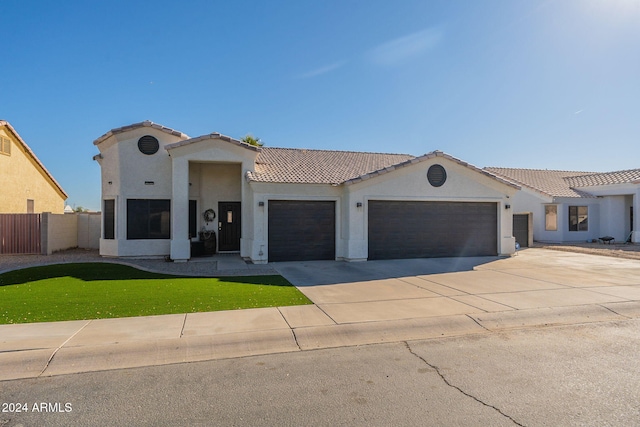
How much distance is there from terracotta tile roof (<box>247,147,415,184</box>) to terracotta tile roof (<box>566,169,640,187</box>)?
1304 centimetres

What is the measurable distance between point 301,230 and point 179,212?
4.73 meters

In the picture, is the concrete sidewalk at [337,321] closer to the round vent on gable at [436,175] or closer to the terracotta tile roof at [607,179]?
the round vent on gable at [436,175]

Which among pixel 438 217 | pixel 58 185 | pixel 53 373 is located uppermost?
pixel 58 185

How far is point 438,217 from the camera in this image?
627 inches

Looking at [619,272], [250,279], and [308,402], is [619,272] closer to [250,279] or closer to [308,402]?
[250,279]

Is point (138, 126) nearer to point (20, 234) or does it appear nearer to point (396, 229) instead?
point (20, 234)

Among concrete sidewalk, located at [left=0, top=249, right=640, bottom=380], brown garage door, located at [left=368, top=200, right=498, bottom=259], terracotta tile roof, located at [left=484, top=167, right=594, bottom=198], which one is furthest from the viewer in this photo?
terracotta tile roof, located at [left=484, top=167, right=594, bottom=198]

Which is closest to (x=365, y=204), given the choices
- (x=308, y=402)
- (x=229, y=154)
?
(x=229, y=154)

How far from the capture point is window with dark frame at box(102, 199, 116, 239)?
15808 millimetres

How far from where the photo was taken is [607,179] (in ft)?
82.4

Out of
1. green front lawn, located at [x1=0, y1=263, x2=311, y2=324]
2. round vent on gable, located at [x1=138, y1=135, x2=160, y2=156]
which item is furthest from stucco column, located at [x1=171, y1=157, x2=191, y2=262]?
green front lawn, located at [x1=0, y1=263, x2=311, y2=324]

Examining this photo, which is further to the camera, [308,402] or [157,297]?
[157,297]

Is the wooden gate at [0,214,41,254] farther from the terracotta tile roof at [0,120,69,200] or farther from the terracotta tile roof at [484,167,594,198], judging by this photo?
the terracotta tile roof at [484,167,594,198]

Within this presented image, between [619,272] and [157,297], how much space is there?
44.6 ft
